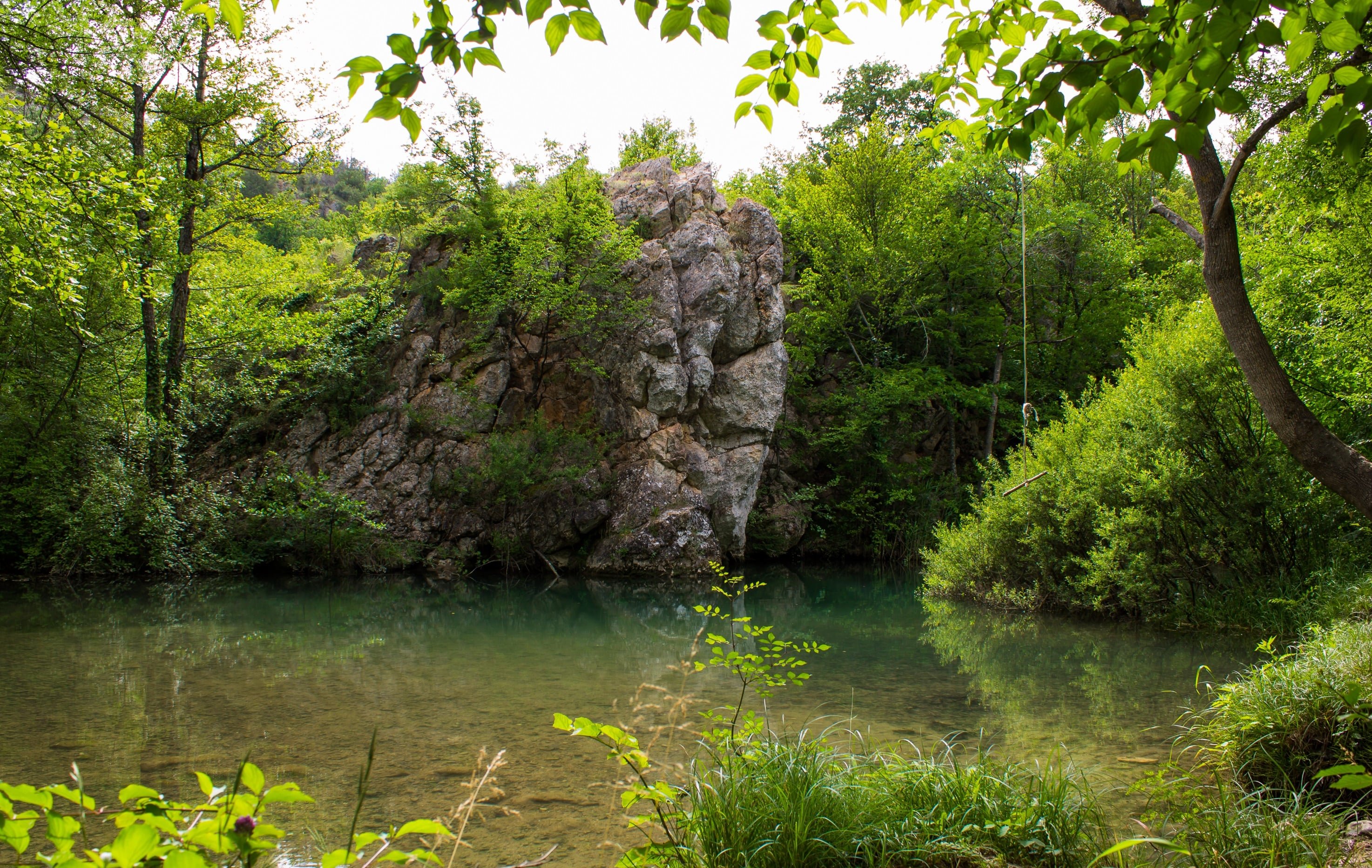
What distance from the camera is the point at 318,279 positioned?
18.7 meters

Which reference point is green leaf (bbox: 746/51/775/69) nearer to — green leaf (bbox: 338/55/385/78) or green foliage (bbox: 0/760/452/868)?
green leaf (bbox: 338/55/385/78)

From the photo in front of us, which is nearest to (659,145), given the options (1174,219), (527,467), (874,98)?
(874,98)

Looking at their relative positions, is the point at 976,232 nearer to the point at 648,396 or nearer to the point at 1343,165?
the point at 648,396

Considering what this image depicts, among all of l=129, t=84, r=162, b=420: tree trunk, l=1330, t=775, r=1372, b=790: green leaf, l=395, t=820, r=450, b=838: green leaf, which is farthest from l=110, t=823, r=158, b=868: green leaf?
l=129, t=84, r=162, b=420: tree trunk

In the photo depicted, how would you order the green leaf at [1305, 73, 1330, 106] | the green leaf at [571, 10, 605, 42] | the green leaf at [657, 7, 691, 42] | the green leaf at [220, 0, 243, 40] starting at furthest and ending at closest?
the green leaf at [1305, 73, 1330, 106] < the green leaf at [657, 7, 691, 42] < the green leaf at [571, 10, 605, 42] < the green leaf at [220, 0, 243, 40]

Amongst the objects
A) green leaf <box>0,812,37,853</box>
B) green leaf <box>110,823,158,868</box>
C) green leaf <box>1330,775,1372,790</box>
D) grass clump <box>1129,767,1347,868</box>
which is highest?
green leaf <box>110,823,158,868</box>

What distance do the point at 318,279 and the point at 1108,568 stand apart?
17725mm

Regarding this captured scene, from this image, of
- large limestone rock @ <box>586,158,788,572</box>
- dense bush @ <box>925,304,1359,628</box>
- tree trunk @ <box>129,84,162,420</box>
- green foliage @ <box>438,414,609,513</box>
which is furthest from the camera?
large limestone rock @ <box>586,158,788,572</box>

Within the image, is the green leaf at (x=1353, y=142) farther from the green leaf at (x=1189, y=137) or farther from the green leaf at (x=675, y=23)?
the green leaf at (x=675, y=23)

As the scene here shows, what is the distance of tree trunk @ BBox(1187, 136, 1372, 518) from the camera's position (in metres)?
4.52

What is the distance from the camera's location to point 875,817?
299cm

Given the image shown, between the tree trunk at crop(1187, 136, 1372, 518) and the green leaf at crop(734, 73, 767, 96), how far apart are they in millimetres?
3498

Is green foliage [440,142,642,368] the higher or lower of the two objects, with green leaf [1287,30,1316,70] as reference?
higher

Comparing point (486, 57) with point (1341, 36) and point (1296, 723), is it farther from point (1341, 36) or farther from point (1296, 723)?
point (1296, 723)
